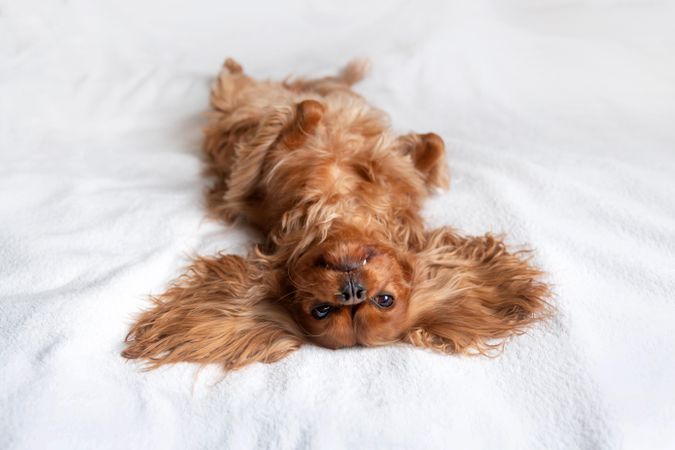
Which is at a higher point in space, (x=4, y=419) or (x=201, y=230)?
(x=4, y=419)

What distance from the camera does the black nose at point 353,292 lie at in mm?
2041

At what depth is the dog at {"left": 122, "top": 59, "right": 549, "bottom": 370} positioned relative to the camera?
84.2 inches

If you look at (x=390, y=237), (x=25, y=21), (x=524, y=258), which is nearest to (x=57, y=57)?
(x=25, y=21)

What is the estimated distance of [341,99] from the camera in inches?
129

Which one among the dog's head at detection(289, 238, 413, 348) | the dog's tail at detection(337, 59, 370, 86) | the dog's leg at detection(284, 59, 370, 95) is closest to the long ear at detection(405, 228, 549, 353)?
the dog's head at detection(289, 238, 413, 348)

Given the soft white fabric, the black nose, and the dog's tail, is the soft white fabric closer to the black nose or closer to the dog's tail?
the dog's tail

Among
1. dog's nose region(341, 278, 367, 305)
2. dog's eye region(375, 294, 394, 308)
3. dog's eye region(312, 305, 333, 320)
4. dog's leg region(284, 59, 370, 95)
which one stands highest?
dog's nose region(341, 278, 367, 305)

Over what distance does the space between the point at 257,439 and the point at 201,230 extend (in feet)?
3.66

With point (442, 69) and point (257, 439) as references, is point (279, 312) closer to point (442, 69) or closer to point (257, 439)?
point (257, 439)

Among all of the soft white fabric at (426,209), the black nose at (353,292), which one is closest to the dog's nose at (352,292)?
the black nose at (353,292)

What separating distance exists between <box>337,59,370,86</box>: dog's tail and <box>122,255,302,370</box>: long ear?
1.68 m

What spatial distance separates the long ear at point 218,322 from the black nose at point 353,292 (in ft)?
0.87

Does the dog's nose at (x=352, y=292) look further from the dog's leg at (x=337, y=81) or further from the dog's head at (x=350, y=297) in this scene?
the dog's leg at (x=337, y=81)

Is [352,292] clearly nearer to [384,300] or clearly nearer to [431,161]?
[384,300]
